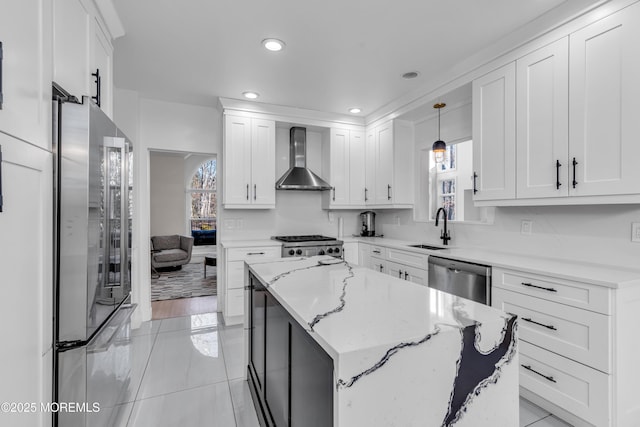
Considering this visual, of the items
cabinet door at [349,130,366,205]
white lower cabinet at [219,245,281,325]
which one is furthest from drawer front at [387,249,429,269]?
white lower cabinet at [219,245,281,325]

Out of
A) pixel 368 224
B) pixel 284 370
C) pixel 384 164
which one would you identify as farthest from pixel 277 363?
pixel 368 224

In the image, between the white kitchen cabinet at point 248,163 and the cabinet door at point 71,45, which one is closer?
the cabinet door at point 71,45

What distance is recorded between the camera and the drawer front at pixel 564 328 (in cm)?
168

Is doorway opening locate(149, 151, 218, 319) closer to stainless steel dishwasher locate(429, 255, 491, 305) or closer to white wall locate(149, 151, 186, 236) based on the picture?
white wall locate(149, 151, 186, 236)

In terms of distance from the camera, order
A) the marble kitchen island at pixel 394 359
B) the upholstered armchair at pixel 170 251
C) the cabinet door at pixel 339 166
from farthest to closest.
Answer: the upholstered armchair at pixel 170 251 → the cabinet door at pixel 339 166 → the marble kitchen island at pixel 394 359

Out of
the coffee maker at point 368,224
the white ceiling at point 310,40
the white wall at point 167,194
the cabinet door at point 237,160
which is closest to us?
the white ceiling at point 310,40

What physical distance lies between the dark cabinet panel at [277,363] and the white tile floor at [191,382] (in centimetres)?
41

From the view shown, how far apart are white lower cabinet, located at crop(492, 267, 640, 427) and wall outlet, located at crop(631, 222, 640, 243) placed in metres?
0.45

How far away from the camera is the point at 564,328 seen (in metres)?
1.86

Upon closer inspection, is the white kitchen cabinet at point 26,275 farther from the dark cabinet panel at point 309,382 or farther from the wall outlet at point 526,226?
the wall outlet at point 526,226

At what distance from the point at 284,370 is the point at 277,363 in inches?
5.5

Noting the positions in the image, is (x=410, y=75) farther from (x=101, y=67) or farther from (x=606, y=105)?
(x=101, y=67)

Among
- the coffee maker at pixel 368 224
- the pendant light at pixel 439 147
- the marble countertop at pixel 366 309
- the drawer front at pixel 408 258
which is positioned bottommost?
the drawer front at pixel 408 258

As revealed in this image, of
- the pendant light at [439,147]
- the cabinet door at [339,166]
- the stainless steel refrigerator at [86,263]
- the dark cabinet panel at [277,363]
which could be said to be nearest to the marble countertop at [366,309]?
the dark cabinet panel at [277,363]
